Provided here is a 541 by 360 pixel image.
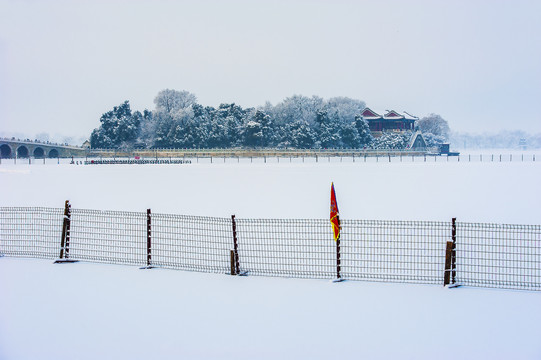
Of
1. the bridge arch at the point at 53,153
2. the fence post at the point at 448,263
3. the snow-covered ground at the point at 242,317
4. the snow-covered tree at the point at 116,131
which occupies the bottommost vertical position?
the snow-covered ground at the point at 242,317

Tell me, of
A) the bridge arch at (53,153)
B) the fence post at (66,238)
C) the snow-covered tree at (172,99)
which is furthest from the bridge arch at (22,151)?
the fence post at (66,238)

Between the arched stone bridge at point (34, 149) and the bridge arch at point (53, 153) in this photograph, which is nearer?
the arched stone bridge at point (34, 149)

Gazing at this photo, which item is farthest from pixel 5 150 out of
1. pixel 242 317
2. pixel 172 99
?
pixel 242 317

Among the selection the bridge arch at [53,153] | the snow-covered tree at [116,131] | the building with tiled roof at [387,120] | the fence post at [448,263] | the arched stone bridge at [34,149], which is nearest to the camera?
the fence post at [448,263]

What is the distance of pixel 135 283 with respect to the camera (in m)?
9.30

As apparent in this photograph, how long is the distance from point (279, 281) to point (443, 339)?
3.51 m

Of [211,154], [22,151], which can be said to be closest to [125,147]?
[211,154]

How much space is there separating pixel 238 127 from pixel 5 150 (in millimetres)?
46571

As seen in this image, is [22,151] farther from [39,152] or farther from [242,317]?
[242,317]

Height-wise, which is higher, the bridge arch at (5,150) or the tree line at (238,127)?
the tree line at (238,127)

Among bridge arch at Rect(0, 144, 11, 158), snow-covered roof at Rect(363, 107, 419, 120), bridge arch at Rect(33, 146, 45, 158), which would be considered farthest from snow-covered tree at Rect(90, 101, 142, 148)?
snow-covered roof at Rect(363, 107, 419, 120)

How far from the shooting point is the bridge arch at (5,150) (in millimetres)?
99113

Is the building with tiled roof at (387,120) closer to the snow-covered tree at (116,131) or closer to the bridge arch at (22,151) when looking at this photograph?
the snow-covered tree at (116,131)

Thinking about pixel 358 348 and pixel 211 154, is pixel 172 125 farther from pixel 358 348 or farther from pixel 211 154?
pixel 358 348
